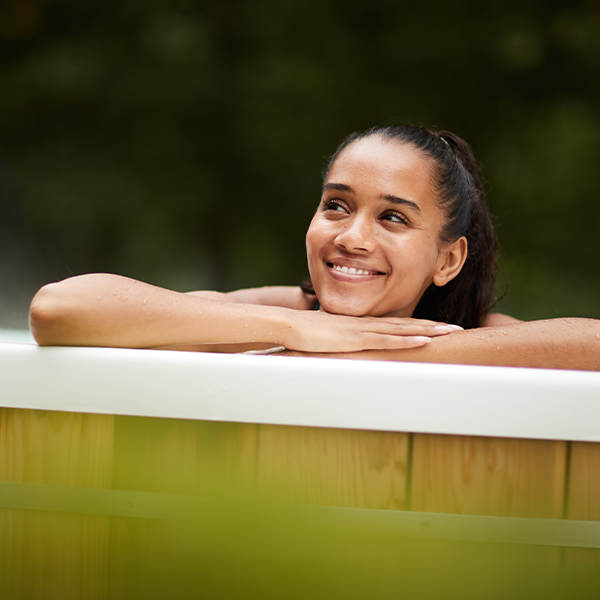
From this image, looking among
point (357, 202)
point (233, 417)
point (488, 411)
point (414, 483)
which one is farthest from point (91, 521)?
point (357, 202)

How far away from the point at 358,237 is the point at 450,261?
35 centimetres

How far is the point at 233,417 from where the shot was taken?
0.82 metres

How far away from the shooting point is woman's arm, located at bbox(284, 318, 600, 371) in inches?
38.6

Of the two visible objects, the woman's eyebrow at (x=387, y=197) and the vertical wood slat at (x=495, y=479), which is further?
the woman's eyebrow at (x=387, y=197)

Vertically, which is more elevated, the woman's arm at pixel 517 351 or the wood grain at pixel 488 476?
the woman's arm at pixel 517 351

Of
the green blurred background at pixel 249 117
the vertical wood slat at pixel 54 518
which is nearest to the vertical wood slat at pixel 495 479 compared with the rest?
the vertical wood slat at pixel 54 518

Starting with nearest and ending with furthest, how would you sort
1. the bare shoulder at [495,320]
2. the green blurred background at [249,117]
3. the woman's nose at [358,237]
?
1. the woman's nose at [358,237]
2. the bare shoulder at [495,320]
3. the green blurred background at [249,117]

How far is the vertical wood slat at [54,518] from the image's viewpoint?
0.85m

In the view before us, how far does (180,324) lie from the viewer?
964 millimetres

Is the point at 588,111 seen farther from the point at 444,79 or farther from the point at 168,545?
the point at 168,545

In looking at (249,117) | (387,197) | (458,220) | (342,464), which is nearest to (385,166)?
(387,197)

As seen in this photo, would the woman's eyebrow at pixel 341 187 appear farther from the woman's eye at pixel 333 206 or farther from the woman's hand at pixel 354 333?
the woman's hand at pixel 354 333

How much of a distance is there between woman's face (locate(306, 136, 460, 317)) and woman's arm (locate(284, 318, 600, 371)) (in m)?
0.31

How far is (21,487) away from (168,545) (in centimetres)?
25
